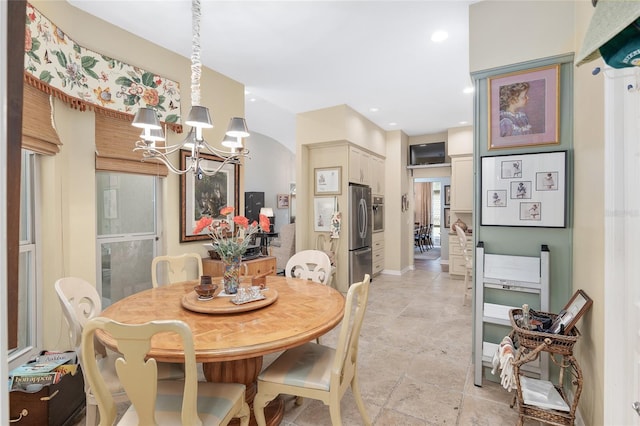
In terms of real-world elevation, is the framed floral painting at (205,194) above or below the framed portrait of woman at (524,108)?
below

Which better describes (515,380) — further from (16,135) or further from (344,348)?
(16,135)

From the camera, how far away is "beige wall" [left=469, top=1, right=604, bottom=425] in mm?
1612

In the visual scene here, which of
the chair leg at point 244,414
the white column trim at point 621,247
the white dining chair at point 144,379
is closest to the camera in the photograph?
the white dining chair at point 144,379

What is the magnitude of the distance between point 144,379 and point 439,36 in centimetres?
338

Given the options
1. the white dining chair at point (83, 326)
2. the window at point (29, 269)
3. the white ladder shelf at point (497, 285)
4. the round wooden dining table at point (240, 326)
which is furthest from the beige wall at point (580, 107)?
the window at point (29, 269)

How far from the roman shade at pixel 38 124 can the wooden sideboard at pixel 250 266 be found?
5.54 ft

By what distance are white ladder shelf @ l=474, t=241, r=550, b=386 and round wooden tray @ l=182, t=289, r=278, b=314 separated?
1.52 metres

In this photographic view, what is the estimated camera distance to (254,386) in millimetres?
2037

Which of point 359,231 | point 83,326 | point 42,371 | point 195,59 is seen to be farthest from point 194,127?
point 359,231

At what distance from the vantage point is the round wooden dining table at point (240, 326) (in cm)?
139

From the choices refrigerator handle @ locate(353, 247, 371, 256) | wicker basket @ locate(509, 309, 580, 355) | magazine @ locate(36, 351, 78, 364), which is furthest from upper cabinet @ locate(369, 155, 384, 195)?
magazine @ locate(36, 351, 78, 364)

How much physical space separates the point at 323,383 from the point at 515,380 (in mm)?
1163

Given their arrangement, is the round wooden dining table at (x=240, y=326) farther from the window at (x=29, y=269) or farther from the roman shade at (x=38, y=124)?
the roman shade at (x=38, y=124)

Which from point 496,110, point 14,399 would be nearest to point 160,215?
point 14,399
